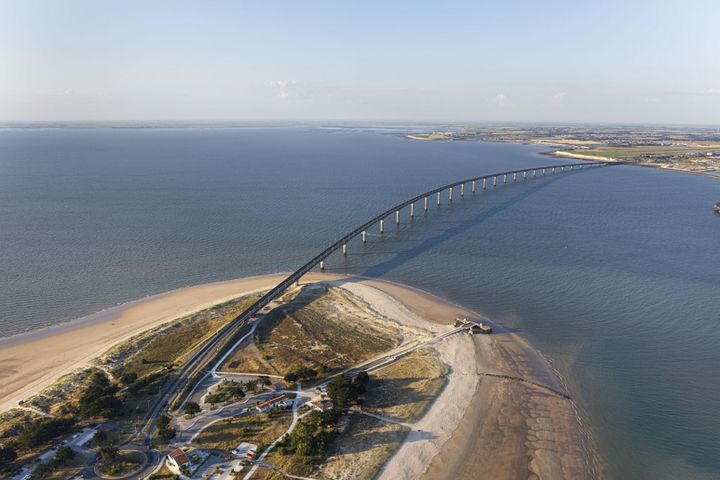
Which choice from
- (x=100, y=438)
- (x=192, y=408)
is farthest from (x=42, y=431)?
(x=192, y=408)

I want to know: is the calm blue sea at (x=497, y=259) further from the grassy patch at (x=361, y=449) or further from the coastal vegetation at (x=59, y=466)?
the coastal vegetation at (x=59, y=466)

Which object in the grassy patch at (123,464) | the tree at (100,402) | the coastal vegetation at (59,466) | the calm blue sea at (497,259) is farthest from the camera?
the calm blue sea at (497,259)

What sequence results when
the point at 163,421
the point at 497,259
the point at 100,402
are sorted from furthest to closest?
the point at 497,259, the point at 100,402, the point at 163,421

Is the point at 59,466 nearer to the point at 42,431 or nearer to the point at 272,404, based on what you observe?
the point at 42,431

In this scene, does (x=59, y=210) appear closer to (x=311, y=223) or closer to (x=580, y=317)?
(x=311, y=223)

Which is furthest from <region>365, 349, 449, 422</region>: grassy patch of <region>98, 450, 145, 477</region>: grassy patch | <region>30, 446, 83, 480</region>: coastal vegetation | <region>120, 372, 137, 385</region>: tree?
<region>30, 446, 83, 480</region>: coastal vegetation

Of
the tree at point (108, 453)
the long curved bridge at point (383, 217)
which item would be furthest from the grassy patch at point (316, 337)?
the tree at point (108, 453)
